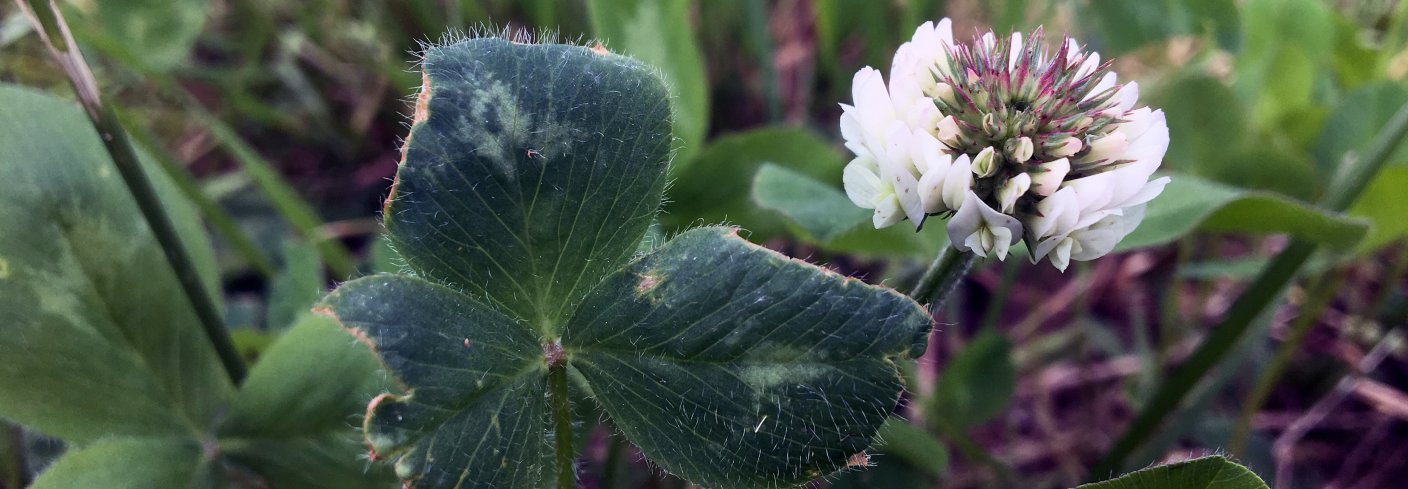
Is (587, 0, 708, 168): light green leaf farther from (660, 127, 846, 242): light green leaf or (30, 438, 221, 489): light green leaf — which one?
(30, 438, 221, 489): light green leaf

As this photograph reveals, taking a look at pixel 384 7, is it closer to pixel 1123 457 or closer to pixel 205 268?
pixel 205 268

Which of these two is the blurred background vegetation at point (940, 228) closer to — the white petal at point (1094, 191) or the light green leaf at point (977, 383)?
the light green leaf at point (977, 383)

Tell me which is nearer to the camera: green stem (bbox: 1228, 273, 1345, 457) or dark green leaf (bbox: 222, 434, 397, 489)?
dark green leaf (bbox: 222, 434, 397, 489)

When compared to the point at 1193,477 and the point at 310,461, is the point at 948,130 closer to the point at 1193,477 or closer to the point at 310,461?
the point at 1193,477

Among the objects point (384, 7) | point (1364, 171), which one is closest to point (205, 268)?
point (384, 7)

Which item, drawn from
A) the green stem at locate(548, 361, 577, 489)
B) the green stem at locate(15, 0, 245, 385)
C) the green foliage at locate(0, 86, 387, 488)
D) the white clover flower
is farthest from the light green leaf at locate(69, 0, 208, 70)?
the white clover flower

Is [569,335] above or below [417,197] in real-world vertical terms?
below
